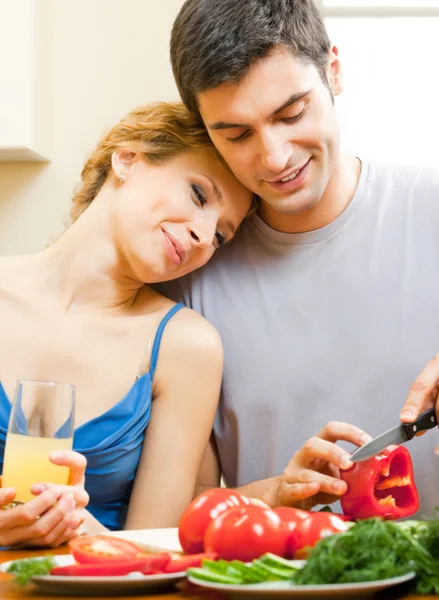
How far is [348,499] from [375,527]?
0.47 metres

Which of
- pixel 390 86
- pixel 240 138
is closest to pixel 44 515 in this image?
pixel 240 138

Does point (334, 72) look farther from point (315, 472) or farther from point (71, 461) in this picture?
point (71, 461)

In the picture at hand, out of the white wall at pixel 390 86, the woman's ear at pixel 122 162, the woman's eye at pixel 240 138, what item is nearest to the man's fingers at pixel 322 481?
the woman's eye at pixel 240 138

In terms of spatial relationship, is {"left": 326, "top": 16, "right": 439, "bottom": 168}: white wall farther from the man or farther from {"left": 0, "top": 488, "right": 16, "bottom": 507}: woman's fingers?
{"left": 0, "top": 488, "right": 16, "bottom": 507}: woman's fingers

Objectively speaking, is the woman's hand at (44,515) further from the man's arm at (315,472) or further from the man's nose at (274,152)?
the man's nose at (274,152)

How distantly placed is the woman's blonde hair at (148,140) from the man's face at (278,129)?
134 millimetres

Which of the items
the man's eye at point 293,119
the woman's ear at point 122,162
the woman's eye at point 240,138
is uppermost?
the man's eye at point 293,119

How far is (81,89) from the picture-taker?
9.35 feet

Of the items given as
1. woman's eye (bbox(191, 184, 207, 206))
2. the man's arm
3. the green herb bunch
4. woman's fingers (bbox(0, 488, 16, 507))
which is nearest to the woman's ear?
woman's eye (bbox(191, 184, 207, 206))

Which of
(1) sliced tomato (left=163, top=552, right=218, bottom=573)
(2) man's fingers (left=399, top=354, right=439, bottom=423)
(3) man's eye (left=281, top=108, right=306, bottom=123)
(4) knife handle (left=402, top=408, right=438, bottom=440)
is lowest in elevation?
(1) sliced tomato (left=163, top=552, right=218, bottom=573)

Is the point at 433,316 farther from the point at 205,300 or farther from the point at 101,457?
the point at 101,457

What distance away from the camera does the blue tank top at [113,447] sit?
1659 mm

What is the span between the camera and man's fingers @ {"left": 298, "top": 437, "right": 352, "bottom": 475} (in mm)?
1311

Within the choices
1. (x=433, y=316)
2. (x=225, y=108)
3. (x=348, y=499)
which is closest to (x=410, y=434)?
(x=348, y=499)
